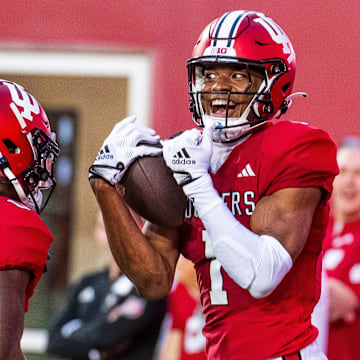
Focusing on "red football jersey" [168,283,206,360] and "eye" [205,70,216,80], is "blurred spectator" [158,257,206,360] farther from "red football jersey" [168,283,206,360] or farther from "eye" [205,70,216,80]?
"eye" [205,70,216,80]

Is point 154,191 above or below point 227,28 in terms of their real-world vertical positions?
below

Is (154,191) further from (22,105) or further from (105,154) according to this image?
(22,105)

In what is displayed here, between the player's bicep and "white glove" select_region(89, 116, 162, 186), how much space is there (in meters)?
0.39

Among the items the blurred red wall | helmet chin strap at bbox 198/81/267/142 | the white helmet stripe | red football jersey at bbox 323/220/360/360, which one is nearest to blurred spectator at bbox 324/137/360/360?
red football jersey at bbox 323/220/360/360

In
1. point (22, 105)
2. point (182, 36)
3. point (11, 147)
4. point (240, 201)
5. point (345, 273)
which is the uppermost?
point (22, 105)

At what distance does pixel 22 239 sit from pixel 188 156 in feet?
1.77

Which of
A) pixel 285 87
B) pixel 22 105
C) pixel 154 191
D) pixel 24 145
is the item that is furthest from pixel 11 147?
pixel 285 87

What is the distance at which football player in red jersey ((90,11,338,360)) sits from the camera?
236 cm

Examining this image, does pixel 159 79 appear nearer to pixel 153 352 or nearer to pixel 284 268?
pixel 153 352

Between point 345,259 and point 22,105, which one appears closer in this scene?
point 22,105

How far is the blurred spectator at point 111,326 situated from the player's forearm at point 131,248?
1.74 m

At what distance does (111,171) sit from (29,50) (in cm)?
348

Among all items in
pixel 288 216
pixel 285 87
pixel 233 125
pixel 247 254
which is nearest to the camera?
pixel 247 254

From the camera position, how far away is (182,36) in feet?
18.5
